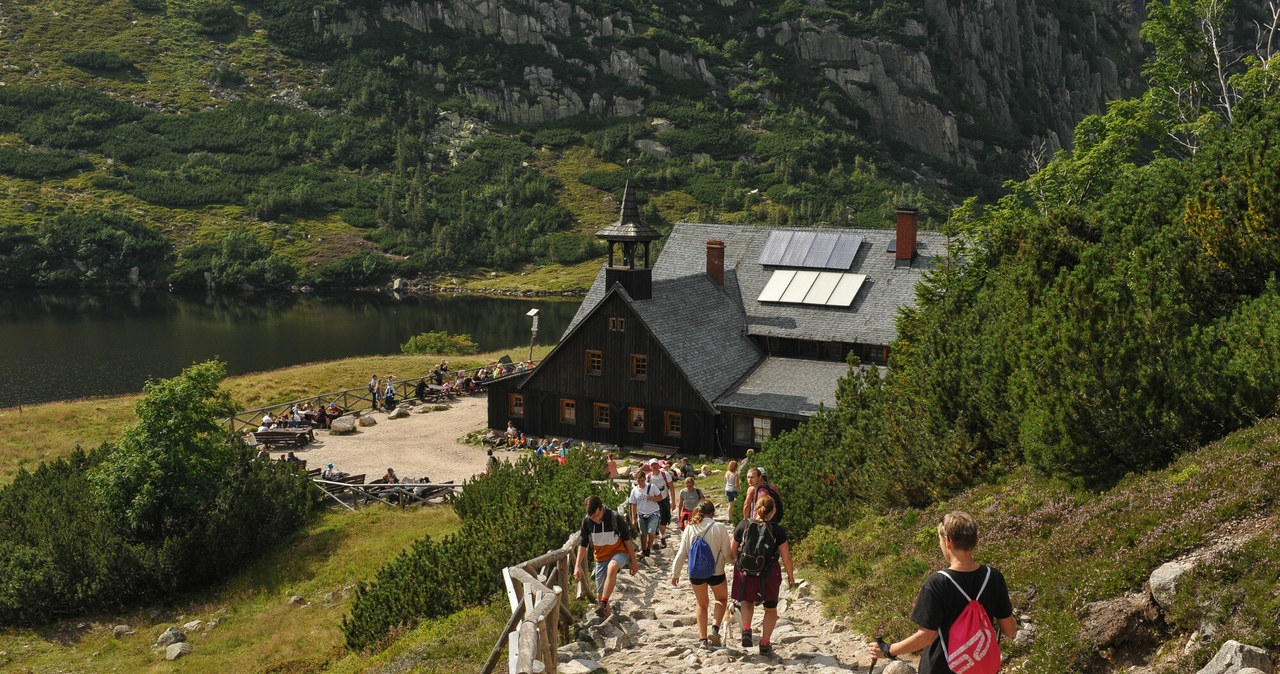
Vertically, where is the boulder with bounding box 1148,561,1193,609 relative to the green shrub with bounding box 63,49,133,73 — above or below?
below

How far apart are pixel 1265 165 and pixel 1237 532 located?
26.0 ft

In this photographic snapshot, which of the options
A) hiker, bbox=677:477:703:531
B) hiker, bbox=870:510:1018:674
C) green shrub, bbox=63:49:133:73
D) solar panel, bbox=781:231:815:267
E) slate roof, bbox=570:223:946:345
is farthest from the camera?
green shrub, bbox=63:49:133:73

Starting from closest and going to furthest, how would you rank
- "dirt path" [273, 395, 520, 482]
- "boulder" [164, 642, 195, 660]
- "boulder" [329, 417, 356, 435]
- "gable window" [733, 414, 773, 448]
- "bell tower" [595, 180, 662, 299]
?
"boulder" [164, 642, 195, 660] → "gable window" [733, 414, 773, 448] → "dirt path" [273, 395, 520, 482] → "bell tower" [595, 180, 662, 299] → "boulder" [329, 417, 356, 435]

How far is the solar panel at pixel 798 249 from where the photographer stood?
46844 millimetres

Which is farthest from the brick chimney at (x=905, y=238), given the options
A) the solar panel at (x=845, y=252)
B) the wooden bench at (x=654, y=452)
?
the wooden bench at (x=654, y=452)

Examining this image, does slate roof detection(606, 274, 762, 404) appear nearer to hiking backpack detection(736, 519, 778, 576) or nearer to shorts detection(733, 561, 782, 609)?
shorts detection(733, 561, 782, 609)

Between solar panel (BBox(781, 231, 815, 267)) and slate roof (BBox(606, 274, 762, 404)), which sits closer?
slate roof (BBox(606, 274, 762, 404))

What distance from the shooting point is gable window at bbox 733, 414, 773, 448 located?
3847 centimetres

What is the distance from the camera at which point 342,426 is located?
1781 inches

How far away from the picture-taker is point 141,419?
31656 mm

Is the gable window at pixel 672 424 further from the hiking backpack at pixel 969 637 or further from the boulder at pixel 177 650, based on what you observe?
the hiking backpack at pixel 969 637

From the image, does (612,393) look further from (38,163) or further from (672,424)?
(38,163)

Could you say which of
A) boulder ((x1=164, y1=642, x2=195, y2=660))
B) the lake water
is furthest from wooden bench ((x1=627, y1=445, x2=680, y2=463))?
the lake water

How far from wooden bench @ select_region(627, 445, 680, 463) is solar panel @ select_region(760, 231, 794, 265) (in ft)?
39.9
